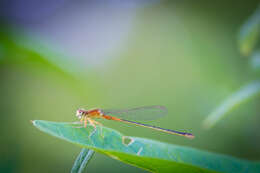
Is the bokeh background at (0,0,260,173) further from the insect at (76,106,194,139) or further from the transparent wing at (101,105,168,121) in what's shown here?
the transparent wing at (101,105,168,121)

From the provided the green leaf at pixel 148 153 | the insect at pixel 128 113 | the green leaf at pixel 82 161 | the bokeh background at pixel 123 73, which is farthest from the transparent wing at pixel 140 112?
the green leaf at pixel 82 161

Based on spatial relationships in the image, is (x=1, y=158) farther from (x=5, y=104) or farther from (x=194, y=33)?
(x=194, y=33)

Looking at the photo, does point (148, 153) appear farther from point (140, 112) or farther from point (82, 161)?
point (140, 112)

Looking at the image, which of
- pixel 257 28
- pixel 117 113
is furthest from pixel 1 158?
pixel 257 28

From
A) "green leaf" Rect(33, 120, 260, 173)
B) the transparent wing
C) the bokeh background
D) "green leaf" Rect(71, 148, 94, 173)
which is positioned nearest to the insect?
the transparent wing

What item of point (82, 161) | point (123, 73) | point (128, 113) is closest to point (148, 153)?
point (82, 161)

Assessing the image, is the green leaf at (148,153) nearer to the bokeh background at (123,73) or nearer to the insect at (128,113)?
the insect at (128,113)
